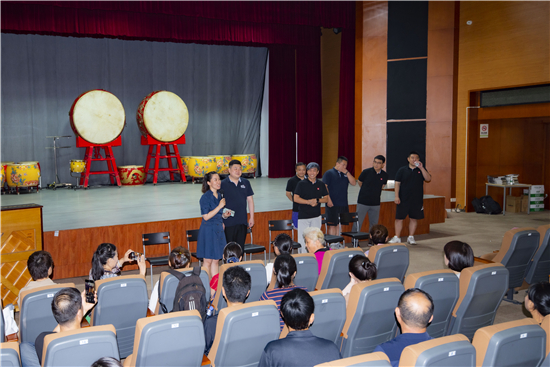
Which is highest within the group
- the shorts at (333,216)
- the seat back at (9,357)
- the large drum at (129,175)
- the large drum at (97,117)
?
the large drum at (97,117)

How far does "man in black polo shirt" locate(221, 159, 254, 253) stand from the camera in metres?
5.26

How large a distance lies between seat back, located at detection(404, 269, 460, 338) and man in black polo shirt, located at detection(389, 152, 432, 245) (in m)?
4.06

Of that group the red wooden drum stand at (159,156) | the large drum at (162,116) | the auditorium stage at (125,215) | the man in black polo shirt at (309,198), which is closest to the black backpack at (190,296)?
the man in black polo shirt at (309,198)

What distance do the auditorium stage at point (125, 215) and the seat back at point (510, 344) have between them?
4837 mm

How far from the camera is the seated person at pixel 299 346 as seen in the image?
2.06 meters

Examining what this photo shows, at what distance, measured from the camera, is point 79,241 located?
5.72m

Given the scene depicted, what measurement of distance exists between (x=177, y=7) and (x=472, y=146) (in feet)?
23.5

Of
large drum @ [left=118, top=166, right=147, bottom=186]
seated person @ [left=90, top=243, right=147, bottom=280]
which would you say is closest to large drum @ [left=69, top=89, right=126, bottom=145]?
large drum @ [left=118, top=166, right=147, bottom=186]

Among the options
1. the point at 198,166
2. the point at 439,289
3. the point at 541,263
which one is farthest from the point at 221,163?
the point at 439,289

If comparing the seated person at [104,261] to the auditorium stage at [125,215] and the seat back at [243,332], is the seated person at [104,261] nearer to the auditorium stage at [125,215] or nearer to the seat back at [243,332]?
the seat back at [243,332]

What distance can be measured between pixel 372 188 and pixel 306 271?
332cm

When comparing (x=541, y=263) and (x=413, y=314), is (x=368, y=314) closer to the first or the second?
(x=413, y=314)

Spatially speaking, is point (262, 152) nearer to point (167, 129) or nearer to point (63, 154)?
point (167, 129)

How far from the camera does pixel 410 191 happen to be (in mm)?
7289
